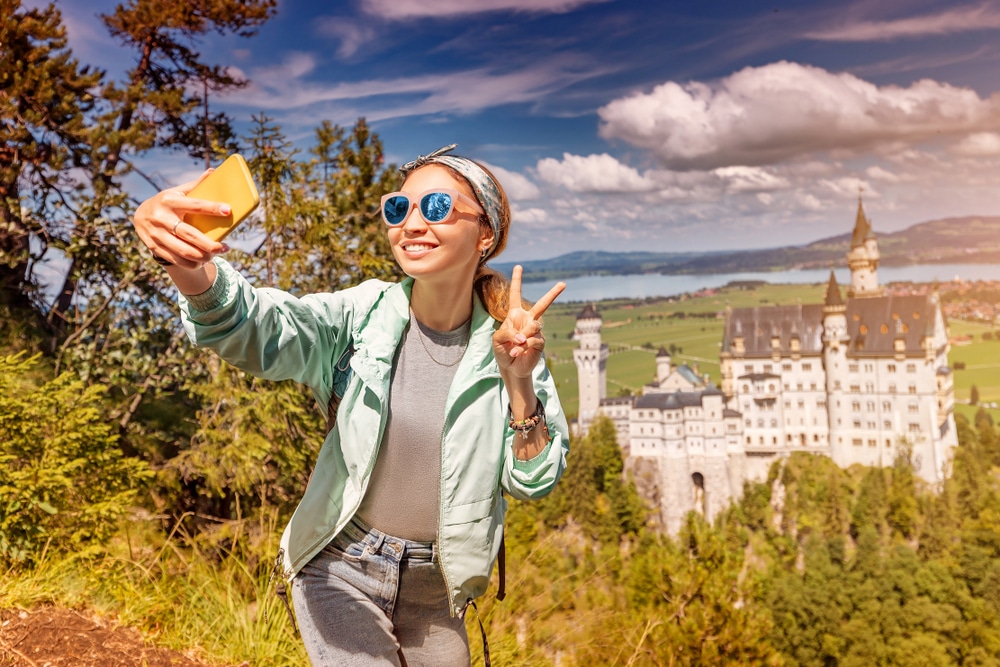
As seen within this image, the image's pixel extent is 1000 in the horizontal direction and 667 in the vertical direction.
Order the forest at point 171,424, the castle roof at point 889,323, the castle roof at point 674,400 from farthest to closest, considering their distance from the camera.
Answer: the castle roof at point 889,323
the castle roof at point 674,400
the forest at point 171,424

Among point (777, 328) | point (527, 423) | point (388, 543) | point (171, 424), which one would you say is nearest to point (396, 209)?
point (527, 423)

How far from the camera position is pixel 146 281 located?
641 cm

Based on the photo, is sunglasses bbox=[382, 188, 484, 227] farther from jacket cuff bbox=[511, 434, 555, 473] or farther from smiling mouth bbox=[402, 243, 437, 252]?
jacket cuff bbox=[511, 434, 555, 473]

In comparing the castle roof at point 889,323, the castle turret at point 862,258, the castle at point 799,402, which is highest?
the castle turret at point 862,258

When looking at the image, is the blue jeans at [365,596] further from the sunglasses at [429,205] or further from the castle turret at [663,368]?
the castle turret at [663,368]

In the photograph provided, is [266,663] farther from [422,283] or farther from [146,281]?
[146,281]

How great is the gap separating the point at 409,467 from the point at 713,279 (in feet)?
332

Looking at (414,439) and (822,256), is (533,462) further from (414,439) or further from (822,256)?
(822,256)

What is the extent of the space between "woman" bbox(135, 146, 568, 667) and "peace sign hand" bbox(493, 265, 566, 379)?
21 mm

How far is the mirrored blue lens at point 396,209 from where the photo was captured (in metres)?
1.39

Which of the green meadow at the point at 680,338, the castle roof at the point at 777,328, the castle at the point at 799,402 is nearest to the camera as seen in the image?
the castle at the point at 799,402

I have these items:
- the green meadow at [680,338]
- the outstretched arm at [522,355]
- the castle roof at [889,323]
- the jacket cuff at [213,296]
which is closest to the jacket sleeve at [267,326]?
the jacket cuff at [213,296]

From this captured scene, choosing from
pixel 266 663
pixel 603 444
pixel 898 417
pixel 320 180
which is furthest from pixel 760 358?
pixel 266 663

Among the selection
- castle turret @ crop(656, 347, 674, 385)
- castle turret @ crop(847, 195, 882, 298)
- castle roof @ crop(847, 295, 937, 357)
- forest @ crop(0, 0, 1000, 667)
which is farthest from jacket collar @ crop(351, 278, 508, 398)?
castle turret @ crop(847, 195, 882, 298)
